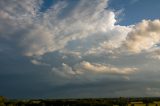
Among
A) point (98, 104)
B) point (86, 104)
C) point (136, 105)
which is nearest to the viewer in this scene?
point (136, 105)

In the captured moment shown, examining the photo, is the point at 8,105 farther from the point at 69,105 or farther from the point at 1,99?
the point at 69,105

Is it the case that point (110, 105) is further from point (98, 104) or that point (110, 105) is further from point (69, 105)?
point (69, 105)

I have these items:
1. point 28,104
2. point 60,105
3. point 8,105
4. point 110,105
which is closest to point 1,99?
point 8,105

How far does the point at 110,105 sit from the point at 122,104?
4.82 m

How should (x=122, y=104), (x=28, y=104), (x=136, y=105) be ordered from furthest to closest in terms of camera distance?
(x=28, y=104) → (x=122, y=104) → (x=136, y=105)

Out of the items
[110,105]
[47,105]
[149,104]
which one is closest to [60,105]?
[47,105]

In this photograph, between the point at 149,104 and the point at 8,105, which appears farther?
the point at 8,105

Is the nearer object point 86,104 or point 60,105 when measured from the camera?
point 86,104

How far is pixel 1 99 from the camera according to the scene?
154125mm

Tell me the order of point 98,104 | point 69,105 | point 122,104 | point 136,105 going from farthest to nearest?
point 69,105, point 98,104, point 122,104, point 136,105

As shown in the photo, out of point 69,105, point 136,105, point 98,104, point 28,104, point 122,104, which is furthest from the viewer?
point 28,104

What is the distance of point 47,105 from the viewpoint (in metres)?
165

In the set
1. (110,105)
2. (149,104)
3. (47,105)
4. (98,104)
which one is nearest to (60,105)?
(47,105)

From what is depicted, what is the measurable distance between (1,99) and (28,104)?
553 inches
